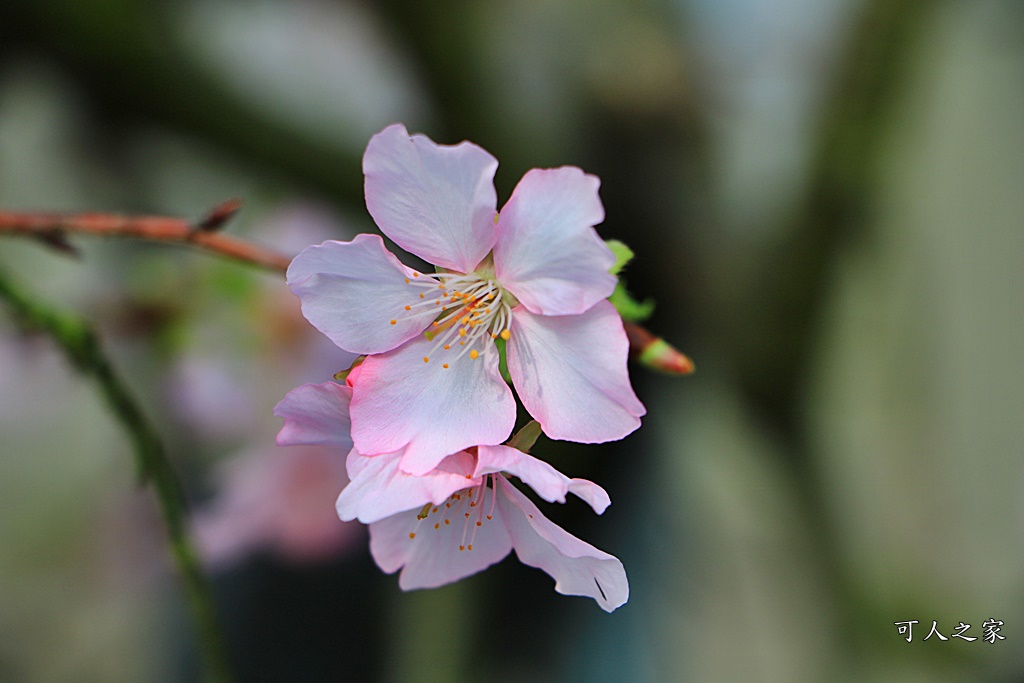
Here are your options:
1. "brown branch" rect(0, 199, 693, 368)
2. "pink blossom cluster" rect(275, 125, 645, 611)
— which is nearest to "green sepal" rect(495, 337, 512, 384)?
"pink blossom cluster" rect(275, 125, 645, 611)

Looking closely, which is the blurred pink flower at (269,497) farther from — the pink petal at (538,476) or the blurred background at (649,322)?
the pink petal at (538,476)

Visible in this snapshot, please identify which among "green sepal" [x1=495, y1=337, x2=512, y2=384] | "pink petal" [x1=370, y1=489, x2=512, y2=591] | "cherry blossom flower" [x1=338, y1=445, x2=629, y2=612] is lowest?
"pink petal" [x1=370, y1=489, x2=512, y2=591]

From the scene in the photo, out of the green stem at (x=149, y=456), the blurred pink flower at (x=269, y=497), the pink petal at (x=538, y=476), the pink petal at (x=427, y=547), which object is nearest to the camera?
the pink petal at (x=538, y=476)

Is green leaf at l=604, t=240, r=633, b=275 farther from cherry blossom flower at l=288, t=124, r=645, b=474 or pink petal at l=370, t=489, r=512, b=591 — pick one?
pink petal at l=370, t=489, r=512, b=591

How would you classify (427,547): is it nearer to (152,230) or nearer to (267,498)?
(152,230)

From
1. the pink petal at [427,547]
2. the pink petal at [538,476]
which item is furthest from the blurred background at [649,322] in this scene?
the pink petal at [538,476]

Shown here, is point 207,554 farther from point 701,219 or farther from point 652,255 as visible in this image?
point 701,219

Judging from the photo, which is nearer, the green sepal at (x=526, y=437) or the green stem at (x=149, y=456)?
the green sepal at (x=526, y=437)
